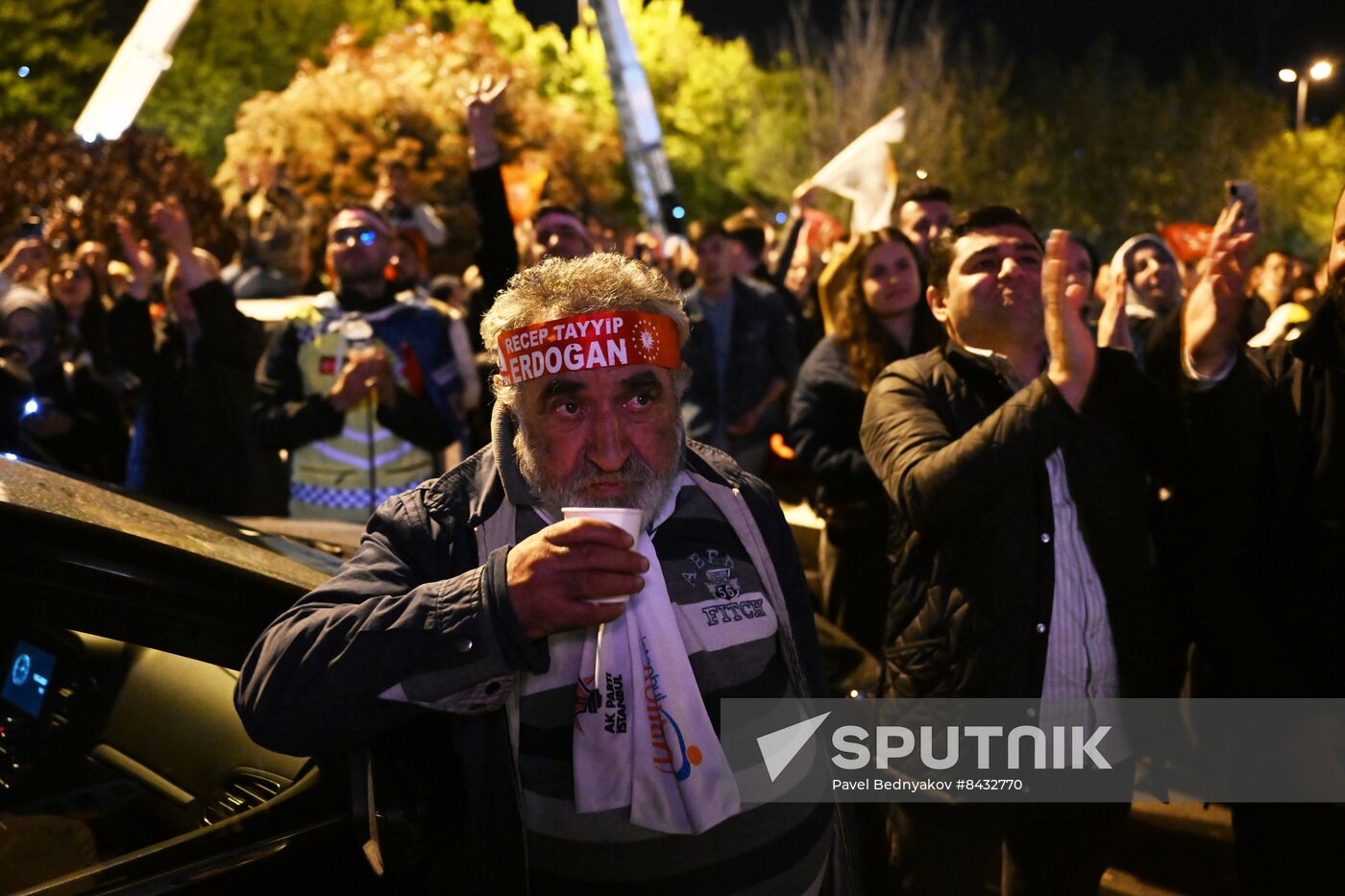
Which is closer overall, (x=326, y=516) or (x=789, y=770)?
(x=789, y=770)

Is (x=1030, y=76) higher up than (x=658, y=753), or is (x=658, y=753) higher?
(x=1030, y=76)

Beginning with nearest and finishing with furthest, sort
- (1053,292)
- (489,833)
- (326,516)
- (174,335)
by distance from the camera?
1. (489,833)
2. (1053,292)
3. (326,516)
4. (174,335)

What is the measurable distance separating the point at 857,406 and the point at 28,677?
116 inches

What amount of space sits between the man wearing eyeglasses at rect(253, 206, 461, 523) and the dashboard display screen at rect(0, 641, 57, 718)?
7.13ft

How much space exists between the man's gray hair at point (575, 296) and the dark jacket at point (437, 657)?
0.23 m

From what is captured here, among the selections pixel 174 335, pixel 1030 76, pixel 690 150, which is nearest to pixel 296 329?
pixel 174 335

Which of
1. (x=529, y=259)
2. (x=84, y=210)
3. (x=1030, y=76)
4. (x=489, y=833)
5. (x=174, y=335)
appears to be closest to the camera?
(x=489, y=833)

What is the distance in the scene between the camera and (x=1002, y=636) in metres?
2.89

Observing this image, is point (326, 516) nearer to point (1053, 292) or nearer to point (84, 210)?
point (1053, 292)

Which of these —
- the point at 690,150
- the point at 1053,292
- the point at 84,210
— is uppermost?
the point at 690,150

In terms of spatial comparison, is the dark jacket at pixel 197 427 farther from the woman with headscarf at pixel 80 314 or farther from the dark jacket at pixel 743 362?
the dark jacket at pixel 743 362

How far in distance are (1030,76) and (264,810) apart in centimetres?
4890

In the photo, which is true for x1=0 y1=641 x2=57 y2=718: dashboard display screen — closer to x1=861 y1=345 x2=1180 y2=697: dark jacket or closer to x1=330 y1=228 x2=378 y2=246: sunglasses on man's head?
x1=861 y1=345 x2=1180 y2=697: dark jacket

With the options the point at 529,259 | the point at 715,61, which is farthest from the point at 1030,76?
the point at 529,259
